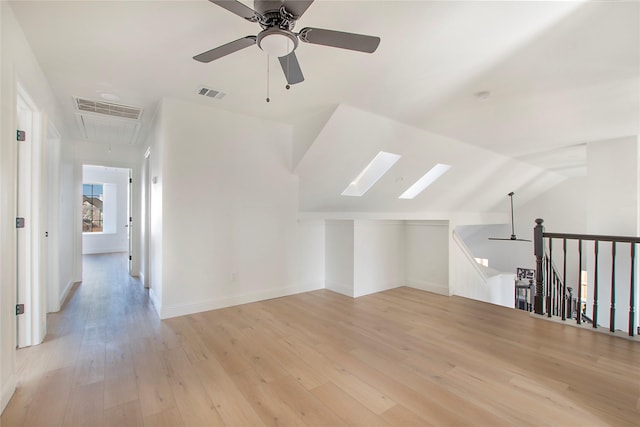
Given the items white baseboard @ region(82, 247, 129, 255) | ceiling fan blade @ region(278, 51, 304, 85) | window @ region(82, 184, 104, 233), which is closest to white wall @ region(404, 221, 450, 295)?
ceiling fan blade @ region(278, 51, 304, 85)

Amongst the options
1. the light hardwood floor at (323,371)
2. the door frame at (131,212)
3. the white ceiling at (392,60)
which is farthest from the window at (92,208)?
the light hardwood floor at (323,371)

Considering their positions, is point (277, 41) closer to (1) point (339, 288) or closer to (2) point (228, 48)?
(2) point (228, 48)

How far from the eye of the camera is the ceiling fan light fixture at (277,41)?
1665 mm

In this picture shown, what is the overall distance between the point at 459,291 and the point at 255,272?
3.20 metres

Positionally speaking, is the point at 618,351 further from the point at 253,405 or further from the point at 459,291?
the point at 253,405

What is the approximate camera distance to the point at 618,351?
8.75 ft

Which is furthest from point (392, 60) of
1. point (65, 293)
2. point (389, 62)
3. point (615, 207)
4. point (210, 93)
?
point (65, 293)

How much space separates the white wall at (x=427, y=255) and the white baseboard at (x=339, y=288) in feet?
4.01

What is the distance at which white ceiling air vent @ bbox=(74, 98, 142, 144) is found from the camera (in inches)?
148

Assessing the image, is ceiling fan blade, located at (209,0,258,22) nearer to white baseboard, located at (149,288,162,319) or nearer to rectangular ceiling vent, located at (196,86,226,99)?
rectangular ceiling vent, located at (196,86,226,99)

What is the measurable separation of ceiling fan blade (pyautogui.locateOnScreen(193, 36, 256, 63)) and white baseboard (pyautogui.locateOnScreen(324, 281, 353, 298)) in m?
3.55

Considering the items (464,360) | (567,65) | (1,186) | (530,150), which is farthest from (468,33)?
(530,150)

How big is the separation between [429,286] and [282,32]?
431 centimetres

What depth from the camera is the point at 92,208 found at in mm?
9391
